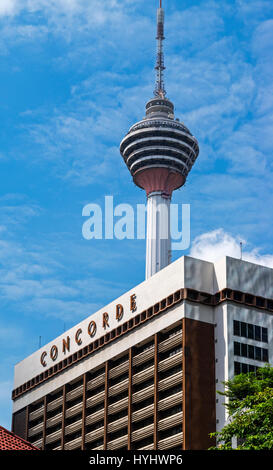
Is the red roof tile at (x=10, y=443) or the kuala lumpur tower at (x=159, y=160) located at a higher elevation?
the kuala lumpur tower at (x=159, y=160)

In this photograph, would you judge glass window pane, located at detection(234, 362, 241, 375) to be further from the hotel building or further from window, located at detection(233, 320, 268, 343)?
window, located at detection(233, 320, 268, 343)

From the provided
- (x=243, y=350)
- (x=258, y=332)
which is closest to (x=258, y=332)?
(x=258, y=332)

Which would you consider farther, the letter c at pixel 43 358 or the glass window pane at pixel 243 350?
the letter c at pixel 43 358

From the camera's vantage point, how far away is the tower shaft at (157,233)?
175000mm

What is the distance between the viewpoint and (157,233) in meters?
181

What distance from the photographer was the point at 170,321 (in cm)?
12100

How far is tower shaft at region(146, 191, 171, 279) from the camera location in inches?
6890

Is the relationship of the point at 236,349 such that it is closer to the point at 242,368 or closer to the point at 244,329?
the point at 242,368

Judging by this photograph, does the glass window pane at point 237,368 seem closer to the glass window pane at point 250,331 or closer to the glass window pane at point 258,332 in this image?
the glass window pane at point 250,331

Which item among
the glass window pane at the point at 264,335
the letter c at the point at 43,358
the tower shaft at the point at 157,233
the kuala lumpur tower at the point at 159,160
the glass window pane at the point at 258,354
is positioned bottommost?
the glass window pane at the point at 258,354

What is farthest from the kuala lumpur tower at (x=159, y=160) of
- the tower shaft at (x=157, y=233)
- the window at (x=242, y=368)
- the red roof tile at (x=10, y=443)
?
the red roof tile at (x=10, y=443)
